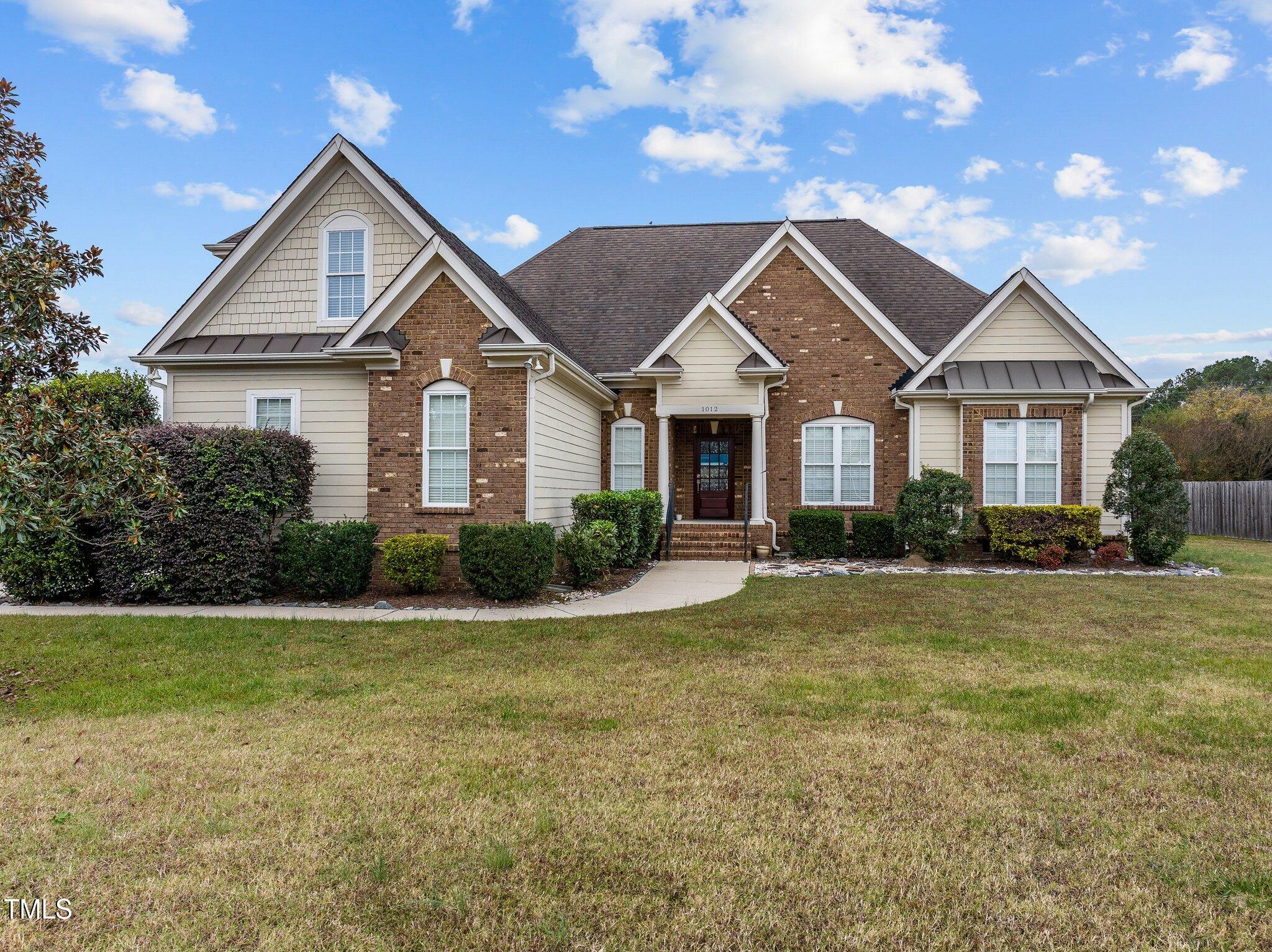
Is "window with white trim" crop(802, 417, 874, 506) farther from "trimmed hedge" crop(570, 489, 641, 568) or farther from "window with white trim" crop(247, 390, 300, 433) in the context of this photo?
"window with white trim" crop(247, 390, 300, 433)

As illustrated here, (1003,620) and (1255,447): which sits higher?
(1255,447)

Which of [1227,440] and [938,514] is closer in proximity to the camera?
[938,514]

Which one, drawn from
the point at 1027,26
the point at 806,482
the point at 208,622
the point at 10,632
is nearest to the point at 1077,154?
the point at 1027,26

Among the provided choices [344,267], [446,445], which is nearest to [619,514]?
[446,445]

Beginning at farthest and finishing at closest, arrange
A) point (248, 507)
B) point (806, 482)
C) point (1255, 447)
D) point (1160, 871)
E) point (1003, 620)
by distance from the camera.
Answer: point (1255, 447), point (806, 482), point (248, 507), point (1003, 620), point (1160, 871)

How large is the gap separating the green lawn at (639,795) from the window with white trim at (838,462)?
29.7 feet

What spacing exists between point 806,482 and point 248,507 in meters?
11.5

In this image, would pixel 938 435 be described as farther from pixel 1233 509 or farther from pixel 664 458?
pixel 1233 509

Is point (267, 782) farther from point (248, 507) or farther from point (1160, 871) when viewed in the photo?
point (248, 507)

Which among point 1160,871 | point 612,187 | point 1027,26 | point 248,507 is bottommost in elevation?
point 1160,871

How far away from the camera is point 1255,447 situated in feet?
107

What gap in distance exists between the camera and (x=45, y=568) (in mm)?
10078

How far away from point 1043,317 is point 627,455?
31.4ft

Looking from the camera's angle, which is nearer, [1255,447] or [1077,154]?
[1077,154]
